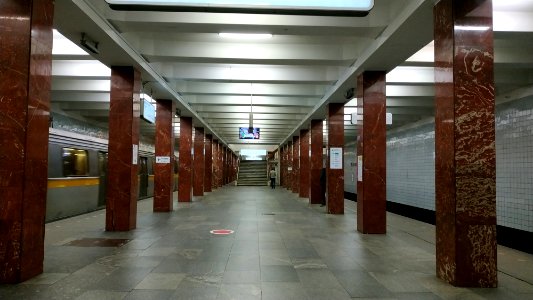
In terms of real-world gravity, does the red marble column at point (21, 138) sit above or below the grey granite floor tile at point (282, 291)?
above

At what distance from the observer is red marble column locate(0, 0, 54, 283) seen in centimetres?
444

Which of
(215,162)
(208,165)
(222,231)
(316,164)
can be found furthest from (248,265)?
(215,162)

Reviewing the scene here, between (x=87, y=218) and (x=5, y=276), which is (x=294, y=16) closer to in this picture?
(x=5, y=276)

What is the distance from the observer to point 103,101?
1373cm

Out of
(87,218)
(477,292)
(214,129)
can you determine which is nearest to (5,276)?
(477,292)

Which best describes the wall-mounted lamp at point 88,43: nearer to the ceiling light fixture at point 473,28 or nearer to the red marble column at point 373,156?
the red marble column at point 373,156

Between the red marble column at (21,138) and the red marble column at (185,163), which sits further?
the red marble column at (185,163)

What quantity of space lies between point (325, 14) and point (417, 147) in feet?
41.2

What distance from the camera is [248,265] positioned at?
5316 millimetres

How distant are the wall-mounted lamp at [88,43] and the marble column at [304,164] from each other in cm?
1393

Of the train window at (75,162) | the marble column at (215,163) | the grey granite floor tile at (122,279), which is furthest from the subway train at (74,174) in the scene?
the marble column at (215,163)

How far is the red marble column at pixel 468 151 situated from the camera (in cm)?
450

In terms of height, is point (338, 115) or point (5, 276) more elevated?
point (338, 115)

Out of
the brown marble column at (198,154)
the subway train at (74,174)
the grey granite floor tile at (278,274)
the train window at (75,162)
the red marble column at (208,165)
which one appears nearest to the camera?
the grey granite floor tile at (278,274)
